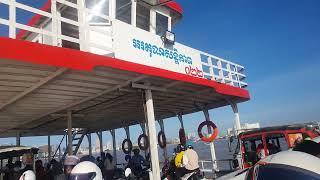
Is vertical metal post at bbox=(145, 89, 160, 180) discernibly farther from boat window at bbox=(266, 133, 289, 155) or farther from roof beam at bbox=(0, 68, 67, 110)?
boat window at bbox=(266, 133, 289, 155)

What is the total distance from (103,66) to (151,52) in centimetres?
261

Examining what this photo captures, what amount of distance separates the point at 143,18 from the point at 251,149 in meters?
6.47

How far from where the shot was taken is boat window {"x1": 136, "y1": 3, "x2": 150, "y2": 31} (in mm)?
11789

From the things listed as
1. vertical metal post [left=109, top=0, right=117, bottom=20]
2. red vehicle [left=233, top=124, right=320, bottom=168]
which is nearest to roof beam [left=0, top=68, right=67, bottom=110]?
vertical metal post [left=109, top=0, right=117, bottom=20]

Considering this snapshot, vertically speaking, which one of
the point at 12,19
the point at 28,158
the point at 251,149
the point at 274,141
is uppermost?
the point at 12,19

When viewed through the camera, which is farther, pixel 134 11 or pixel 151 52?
pixel 134 11

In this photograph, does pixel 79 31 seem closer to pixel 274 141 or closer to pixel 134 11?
pixel 134 11

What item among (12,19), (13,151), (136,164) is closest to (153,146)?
(136,164)

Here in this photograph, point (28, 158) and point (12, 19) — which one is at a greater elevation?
point (12, 19)

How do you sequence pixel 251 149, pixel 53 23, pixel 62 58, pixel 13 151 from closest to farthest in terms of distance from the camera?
pixel 62 58 → pixel 53 23 → pixel 13 151 → pixel 251 149

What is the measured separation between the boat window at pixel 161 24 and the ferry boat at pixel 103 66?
4 centimetres

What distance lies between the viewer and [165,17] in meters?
12.8

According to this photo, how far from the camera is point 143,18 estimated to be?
1198 centimetres

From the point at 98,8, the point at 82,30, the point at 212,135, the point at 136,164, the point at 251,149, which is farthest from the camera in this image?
the point at 212,135
